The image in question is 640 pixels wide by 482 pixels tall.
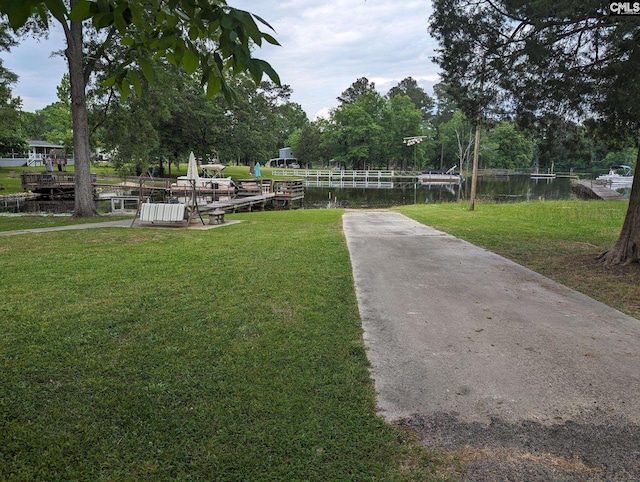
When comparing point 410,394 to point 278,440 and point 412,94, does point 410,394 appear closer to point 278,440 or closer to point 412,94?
point 278,440

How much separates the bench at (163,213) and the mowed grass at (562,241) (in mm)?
7574

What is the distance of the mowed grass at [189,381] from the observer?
2.30 metres

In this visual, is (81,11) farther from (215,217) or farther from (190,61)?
(215,217)

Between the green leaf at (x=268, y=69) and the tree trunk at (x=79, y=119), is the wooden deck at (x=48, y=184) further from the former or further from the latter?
the green leaf at (x=268, y=69)

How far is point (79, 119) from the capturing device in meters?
14.0

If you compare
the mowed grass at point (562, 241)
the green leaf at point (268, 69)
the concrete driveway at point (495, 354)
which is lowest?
the concrete driveway at point (495, 354)

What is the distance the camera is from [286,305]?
16.2ft

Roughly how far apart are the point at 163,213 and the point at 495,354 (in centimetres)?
1080

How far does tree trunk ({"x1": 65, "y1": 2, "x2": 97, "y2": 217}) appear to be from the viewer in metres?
13.7

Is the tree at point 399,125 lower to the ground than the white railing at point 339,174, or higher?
higher

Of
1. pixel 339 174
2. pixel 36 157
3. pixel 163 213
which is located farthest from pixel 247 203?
pixel 36 157

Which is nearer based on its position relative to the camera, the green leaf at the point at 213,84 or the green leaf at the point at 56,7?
the green leaf at the point at 56,7

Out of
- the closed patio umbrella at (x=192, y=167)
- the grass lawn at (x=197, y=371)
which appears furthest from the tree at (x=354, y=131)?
the grass lawn at (x=197, y=371)

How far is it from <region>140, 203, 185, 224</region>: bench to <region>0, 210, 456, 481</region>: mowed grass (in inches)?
235
